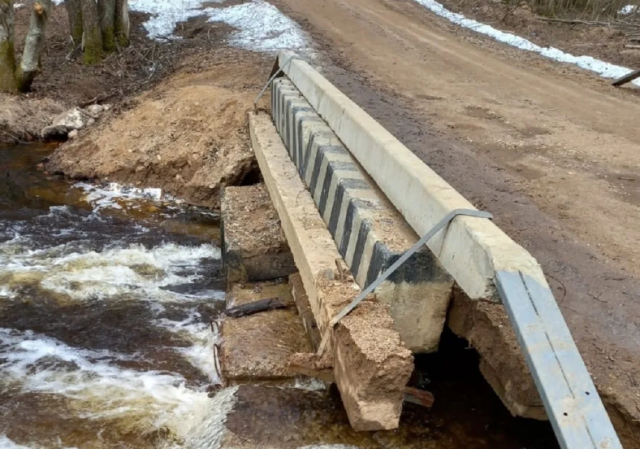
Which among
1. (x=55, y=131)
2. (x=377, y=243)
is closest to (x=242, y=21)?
(x=55, y=131)

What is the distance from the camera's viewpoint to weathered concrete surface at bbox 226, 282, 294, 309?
17.0 feet

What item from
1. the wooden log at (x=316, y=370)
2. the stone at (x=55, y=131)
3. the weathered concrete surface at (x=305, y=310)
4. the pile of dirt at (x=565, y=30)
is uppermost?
the pile of dirt at (x=565, y=30)

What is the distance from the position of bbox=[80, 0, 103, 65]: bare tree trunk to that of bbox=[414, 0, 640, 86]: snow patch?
387 inches

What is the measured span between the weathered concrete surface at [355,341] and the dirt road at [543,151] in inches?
39.1

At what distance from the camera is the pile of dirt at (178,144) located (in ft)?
27.7

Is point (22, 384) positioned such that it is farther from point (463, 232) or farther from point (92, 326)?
point (463, 232)

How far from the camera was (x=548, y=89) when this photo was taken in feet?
32.2

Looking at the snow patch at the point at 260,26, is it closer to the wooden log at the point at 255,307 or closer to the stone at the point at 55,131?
the stone at the point at 55,131

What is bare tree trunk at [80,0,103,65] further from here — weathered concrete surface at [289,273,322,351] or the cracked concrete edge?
weathered concrete surface at [289,273,322,351]

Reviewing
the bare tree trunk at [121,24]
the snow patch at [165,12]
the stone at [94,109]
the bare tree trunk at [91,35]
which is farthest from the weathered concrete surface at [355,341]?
the snow patch at [165,12]

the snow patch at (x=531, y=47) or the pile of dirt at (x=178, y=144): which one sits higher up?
the snow patch at (x=531, y=47)

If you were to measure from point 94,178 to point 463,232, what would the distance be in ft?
23.3

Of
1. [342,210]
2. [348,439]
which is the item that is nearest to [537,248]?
[342,210]

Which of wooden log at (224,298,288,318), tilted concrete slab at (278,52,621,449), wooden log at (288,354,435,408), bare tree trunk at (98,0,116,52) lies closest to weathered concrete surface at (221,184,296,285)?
wooden log at (224,298,288,318)
